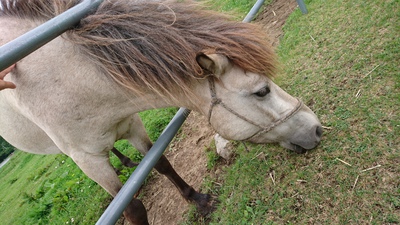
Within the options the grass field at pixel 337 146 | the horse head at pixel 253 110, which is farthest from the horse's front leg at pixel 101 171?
the horse head at pixel 253 110

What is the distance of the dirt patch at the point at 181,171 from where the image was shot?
3242 mm

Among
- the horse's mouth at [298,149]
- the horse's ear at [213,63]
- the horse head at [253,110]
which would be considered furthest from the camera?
the horse's mouth at [298,149]

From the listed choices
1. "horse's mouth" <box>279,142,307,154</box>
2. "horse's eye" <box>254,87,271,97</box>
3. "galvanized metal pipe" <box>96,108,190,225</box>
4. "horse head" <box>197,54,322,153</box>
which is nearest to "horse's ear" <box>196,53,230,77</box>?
"horse head" <box>197,54,322,153</box>

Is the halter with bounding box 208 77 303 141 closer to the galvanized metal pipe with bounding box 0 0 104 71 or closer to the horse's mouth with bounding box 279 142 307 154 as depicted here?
the horse's mouth with bounding box 279 142 307 154

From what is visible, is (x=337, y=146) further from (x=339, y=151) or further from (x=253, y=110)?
(x=253, y=110)

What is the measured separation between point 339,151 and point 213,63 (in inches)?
49.9

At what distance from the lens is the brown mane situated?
1.90 metres

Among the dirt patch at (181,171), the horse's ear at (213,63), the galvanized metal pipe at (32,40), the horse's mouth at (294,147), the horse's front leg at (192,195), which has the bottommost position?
the dirt patch at (181,171)

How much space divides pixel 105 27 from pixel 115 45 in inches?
5.6

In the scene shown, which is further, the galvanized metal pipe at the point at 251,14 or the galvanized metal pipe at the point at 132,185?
the galvanized metal pipe at the point at 251,14

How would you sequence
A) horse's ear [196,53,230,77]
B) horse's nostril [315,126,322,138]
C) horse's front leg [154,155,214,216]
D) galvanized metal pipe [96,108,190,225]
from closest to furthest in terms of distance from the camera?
galvanized metal pipe [96,108,190,225], horse's ear [196,53,230,77], horse's nostril [315,126,322,138], horse's front leg [154,155,214,216]

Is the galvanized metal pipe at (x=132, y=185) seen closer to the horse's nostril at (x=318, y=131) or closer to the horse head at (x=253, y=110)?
the horse head at (x=253, y=110)

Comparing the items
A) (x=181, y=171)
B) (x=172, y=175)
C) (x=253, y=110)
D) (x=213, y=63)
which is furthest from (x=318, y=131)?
(x=181, y=171)

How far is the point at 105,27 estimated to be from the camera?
1931mm
